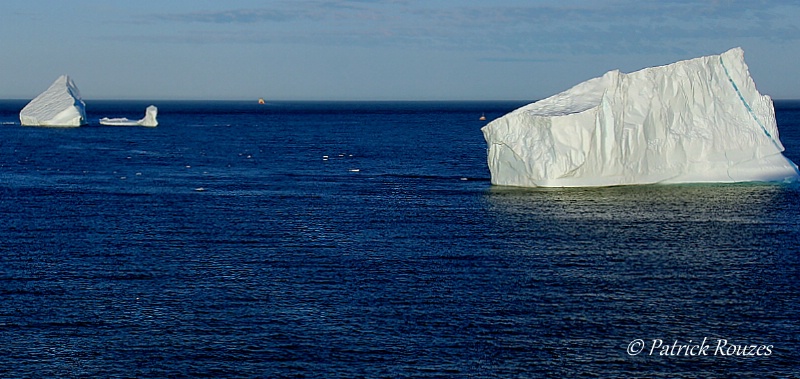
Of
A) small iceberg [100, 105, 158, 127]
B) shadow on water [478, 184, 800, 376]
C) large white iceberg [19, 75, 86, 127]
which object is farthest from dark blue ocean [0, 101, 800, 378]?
small iceberg [100, 105, 158, 127]

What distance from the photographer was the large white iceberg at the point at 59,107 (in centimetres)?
11362

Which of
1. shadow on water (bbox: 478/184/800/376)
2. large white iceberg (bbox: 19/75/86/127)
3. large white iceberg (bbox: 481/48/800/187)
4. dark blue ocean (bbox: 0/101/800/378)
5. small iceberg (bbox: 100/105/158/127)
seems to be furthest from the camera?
small iceberg (bbox: 100/105/158/127)

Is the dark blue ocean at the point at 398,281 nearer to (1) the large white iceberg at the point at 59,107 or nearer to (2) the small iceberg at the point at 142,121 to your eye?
(1) the large white iceberg at the point at 59,107

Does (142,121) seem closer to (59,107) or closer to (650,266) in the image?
(59,107)

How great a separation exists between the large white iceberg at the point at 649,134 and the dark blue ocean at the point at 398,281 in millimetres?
1158

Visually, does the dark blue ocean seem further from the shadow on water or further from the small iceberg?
the small iceberg

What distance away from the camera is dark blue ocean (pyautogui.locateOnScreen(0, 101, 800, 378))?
2348cm

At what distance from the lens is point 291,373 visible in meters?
22.5

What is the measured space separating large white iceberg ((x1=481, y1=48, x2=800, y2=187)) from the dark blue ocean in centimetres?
116

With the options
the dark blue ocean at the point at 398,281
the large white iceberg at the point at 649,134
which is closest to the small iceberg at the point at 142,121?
the dark blue ocean at the point at 398,281

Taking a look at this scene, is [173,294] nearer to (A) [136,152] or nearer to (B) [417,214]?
(B) [417,214]

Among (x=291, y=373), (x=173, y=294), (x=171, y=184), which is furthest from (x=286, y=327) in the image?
(x=171, y=184)

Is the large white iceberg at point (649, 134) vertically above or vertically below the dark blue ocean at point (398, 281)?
above

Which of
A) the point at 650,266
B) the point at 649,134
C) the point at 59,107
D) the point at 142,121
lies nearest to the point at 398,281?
the point at 650,266
